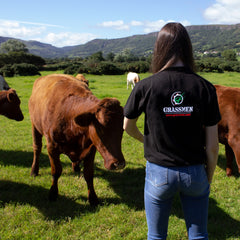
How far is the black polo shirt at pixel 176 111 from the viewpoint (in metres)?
1.73

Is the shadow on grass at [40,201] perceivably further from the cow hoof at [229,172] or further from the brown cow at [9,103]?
the cow hoof at [229,172]

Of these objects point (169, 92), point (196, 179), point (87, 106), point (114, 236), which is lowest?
point (114, 236)

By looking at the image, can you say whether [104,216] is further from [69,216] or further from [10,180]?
[10,180]

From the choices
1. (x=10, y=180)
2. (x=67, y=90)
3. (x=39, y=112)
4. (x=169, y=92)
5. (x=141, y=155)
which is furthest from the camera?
(x=141, y=155)

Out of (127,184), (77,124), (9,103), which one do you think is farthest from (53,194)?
(9,103)

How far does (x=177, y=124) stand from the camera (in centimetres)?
178

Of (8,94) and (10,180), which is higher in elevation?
(8,94)

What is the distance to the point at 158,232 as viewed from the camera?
204 centimetres

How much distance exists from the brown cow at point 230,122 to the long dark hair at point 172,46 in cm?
303

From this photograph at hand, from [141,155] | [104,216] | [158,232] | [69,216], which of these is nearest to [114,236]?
[104,216]

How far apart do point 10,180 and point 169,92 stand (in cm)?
424

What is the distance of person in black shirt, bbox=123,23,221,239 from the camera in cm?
174

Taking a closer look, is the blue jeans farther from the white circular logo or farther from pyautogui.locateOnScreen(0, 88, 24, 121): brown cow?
pyautogui.locateOnScreen(0, 88, 24, 121): brown cow

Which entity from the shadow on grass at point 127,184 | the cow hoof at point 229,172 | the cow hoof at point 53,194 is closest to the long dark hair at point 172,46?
the shadow on grass at point 127,184
